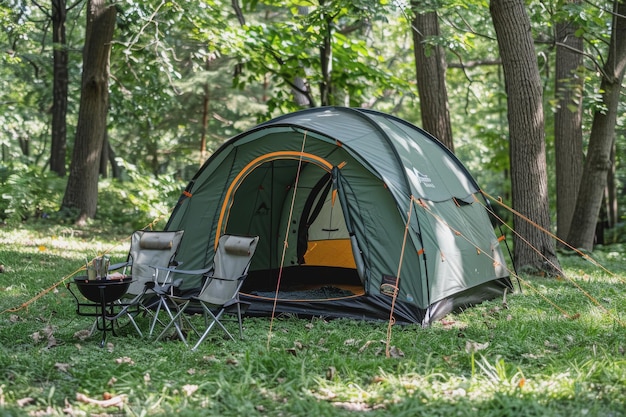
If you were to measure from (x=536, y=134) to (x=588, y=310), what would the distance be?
290 cm

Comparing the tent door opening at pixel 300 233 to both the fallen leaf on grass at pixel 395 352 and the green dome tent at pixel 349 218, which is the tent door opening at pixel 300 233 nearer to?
the green dome tent at pixel 349 218

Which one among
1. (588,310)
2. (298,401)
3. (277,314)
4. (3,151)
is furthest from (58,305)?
(3,151)

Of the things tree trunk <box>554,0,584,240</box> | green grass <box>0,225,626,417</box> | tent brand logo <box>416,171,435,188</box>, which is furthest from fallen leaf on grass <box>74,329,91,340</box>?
tree trunk <box>554,0,584,240</box>

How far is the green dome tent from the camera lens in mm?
5895

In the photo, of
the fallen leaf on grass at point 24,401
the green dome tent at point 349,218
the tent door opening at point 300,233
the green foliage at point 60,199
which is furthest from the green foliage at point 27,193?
the fallen leaf on grass at point 24,401

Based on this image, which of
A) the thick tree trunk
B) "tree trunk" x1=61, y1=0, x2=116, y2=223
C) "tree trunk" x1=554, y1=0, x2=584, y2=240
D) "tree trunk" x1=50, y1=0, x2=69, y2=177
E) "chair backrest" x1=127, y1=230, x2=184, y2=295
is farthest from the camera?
"tree trunk" x1=50, y1=0, x2=69, y2=177

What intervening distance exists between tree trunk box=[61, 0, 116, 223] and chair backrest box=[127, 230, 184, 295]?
5.51m

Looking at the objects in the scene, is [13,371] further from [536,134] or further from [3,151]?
[3,151]

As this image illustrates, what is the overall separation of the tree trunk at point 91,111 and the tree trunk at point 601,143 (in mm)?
7476

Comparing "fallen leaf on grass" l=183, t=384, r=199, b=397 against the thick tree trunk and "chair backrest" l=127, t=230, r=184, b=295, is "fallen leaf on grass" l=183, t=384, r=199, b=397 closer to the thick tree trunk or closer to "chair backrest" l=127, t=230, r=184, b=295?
"chair backrest" l=127, t=230, r=184, b=295

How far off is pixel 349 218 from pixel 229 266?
3.85 ft

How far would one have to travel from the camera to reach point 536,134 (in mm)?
8258

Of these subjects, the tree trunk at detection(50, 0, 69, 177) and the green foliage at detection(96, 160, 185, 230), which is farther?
the tree trunk at detection(50, 0, 69, 177)

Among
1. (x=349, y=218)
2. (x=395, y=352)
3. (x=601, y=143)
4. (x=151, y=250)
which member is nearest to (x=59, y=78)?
(x=151, y=250)
